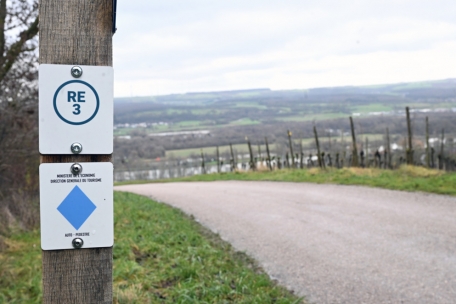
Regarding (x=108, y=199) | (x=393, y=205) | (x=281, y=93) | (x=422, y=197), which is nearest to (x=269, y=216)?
(x=393, y=205)

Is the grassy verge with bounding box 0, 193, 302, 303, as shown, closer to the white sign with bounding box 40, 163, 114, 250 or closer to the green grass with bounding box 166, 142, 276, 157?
the white sign with bounding box 40, 163, 114, 250

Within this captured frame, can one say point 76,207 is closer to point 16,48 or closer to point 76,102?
point 76,102

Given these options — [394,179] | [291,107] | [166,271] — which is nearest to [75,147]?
[166,271]

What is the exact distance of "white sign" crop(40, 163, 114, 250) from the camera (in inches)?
85.0

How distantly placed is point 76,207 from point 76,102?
46 cm

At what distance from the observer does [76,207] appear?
219cm

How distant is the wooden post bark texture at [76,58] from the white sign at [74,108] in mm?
41

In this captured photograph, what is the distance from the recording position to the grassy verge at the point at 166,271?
17.2 feet

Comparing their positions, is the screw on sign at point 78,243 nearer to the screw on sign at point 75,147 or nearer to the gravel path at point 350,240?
the screw on sign at point 75,147

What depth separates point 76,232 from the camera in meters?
2.19

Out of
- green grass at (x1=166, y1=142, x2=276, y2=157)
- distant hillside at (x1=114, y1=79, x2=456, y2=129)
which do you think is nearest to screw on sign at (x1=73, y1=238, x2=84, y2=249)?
green grass at (x1=166, y1=142, x2=276, y2=157)

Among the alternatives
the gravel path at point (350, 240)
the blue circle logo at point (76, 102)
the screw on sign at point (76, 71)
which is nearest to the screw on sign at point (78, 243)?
the blue circle logo at point (76, 102)

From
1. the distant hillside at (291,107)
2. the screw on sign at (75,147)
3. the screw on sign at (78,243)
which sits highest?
the distant hillside at (291,107)

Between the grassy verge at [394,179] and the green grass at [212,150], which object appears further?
the green grass at [212,150]
